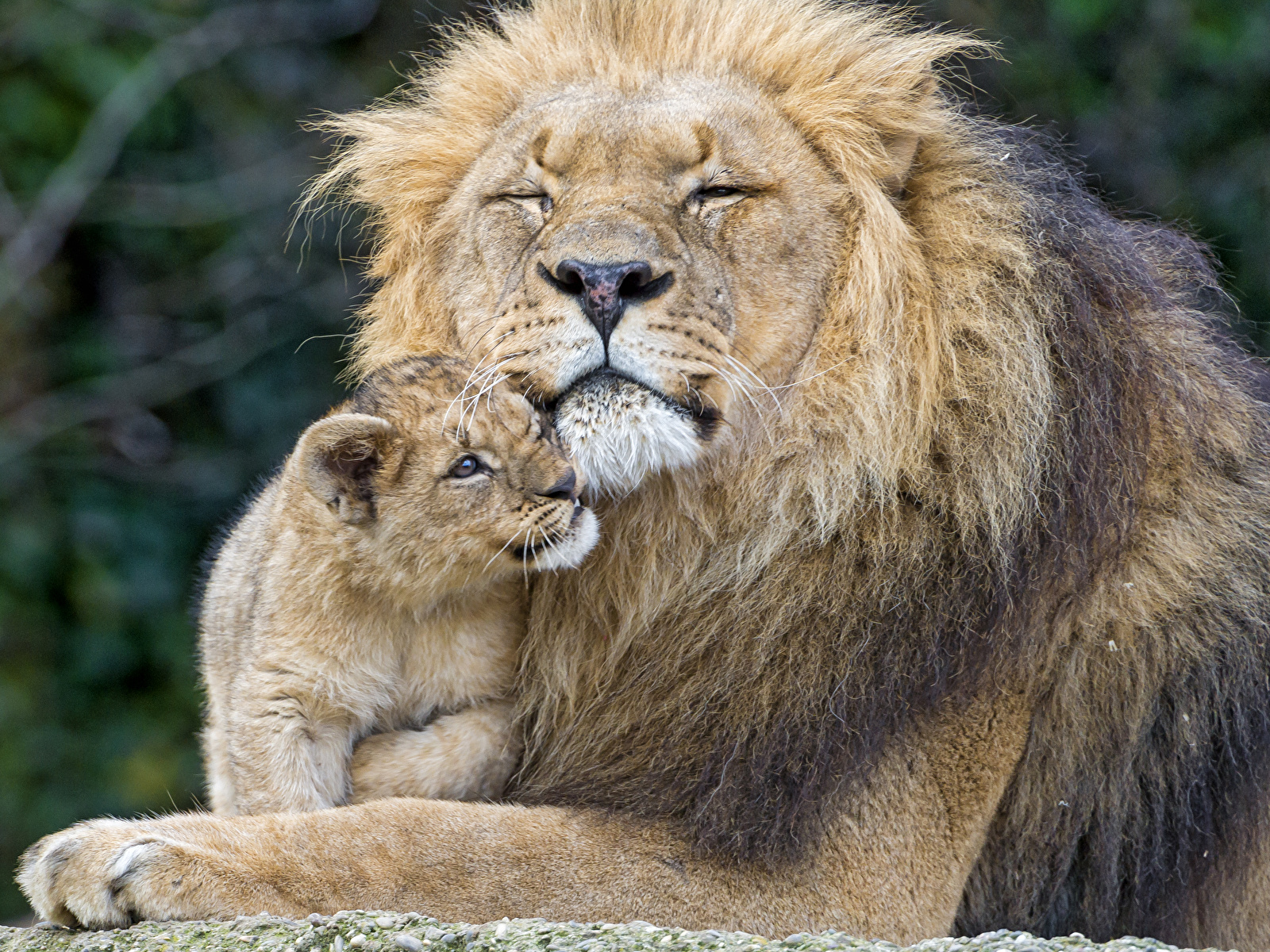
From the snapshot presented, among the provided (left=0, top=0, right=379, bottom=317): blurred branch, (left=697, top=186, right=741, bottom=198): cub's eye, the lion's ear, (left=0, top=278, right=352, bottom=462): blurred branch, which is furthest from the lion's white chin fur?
(left=0, top=0, right=379, bottom=317): blurred branch

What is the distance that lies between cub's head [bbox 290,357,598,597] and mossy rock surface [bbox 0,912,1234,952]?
64 centimetres

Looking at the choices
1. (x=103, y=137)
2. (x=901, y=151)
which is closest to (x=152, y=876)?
(x=901, y=151)

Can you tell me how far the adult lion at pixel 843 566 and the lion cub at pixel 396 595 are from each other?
4.1 inches

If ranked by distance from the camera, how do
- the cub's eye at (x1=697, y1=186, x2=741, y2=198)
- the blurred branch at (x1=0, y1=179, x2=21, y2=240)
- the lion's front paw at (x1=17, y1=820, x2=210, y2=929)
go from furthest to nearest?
1. the blurred branch at (x1=0, y1=179, x2=21, y2=240)
2. the cub's eye at (x1=697, y1=186, x2=741, y2=198)
3. the lion's front paw at (x1=17, y1=820, x2=210, y2=929)

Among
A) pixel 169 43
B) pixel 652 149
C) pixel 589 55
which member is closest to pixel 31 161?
pixel 169 43

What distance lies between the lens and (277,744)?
2785 millimetres

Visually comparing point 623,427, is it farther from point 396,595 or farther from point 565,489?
point 396,595

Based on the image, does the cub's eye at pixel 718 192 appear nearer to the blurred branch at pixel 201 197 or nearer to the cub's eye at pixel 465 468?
the cub's eye at pixel 465 468

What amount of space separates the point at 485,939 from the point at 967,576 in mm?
1069

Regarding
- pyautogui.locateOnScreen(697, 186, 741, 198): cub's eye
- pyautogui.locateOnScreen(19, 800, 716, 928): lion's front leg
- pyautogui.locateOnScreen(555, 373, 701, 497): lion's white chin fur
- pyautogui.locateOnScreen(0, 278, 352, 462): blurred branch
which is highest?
pyautogui.locateOnScreen(697, 186, 741, 198): cub's eye

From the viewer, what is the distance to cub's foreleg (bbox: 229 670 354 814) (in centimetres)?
277

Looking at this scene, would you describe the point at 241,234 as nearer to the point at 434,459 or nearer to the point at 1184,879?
the point at 434,459

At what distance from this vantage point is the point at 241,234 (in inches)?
266

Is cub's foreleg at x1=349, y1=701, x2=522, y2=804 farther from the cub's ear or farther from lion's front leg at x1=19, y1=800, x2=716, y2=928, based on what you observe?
the cub's ear
